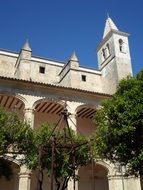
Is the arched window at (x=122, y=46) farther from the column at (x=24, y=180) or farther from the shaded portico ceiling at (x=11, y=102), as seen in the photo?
the column at (x=24, y=180)

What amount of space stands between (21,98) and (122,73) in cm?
1032

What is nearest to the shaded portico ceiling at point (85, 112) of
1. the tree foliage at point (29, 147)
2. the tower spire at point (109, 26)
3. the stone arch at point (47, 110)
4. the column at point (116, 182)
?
the stone arch at point (47, 110)

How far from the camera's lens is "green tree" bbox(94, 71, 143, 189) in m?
13.0

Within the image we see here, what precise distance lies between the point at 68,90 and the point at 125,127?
23.5 feet

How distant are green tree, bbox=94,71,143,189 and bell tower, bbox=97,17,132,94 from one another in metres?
10.2

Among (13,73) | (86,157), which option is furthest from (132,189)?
(13,73)

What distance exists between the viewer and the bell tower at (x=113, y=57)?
81.8ft

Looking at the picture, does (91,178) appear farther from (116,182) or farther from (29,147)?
(29,147)

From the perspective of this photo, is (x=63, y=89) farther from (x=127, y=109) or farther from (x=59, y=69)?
(x=59, y=69)

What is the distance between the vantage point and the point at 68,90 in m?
19.2

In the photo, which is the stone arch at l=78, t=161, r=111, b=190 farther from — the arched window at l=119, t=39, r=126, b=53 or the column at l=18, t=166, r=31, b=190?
the arched window at l=119, t=39, r=126, b=53

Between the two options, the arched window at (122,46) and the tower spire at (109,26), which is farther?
the tower spire at (109,26)

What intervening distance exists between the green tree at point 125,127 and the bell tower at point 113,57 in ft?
33.5

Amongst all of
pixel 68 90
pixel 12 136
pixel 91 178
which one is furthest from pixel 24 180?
pixel 91 178
